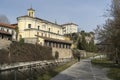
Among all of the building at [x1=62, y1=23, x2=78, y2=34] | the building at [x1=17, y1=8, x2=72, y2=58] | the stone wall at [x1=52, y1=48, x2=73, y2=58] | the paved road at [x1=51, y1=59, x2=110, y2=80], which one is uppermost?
the building at [x1=62, y1=23, x2=78, y2=34]

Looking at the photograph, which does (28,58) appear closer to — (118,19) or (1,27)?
(118,19)

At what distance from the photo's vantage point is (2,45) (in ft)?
157

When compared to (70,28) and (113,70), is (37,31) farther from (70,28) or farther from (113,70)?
(113,70)

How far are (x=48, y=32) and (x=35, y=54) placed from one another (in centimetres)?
4759

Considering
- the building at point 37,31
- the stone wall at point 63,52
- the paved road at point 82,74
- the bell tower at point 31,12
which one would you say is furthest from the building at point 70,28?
the paved road at point 82,74

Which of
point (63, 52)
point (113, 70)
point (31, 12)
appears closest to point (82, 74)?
point (113, 70)

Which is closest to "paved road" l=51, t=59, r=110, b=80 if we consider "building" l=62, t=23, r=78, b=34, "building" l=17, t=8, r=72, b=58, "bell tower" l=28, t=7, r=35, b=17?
"building" l=17, t=8, r=72, b=58

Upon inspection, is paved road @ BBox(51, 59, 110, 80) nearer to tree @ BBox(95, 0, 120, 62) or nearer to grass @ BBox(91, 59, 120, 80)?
grass @ BBox(91, 59, 120, 80)

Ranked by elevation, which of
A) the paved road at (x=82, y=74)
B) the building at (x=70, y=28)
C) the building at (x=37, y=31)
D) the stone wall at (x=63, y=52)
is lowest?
the paved road at (x=82, y=74)

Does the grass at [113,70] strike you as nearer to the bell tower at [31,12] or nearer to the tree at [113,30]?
the tree at [113,30]

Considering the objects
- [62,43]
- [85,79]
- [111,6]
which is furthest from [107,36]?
[62,43]

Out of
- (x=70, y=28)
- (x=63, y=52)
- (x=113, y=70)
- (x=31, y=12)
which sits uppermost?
(x=31, y=12)

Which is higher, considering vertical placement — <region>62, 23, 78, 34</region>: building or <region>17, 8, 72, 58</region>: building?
<region>62, 23, 78, 34</region>: building

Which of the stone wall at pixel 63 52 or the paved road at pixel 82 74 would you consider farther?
the stone wall at pixel 63 52
